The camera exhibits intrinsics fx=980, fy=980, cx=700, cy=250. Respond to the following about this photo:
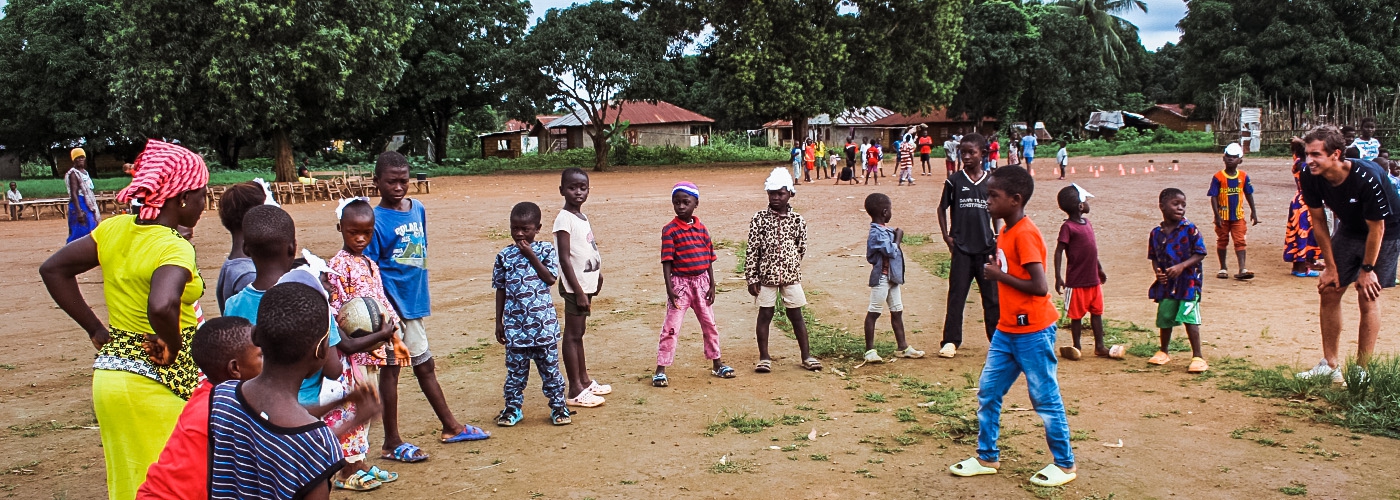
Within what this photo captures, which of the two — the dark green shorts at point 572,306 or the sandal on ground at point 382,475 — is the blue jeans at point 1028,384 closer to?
the dark green shorts at point 572,306

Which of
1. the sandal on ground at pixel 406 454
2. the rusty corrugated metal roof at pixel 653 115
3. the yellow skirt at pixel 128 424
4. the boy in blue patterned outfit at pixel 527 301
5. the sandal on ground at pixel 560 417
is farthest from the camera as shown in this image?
the rusty corrugated metal roof at pixel 653 115

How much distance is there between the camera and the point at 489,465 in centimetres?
506

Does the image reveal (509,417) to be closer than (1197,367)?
Yes

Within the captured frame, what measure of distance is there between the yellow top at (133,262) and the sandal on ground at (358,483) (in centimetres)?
151

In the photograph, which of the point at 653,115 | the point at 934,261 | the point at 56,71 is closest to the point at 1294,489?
the point at 934,261

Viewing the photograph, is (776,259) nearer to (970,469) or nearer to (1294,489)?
(970,469)

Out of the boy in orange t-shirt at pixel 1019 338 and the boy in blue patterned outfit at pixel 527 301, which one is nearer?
the boy in orange t-shirt at pixel 1019 338

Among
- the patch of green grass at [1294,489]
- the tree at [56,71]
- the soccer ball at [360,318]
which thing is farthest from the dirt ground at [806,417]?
the tree at [56,71]

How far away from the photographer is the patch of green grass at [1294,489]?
14.3 feet

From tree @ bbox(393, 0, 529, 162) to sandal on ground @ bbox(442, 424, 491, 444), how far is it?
119 feet

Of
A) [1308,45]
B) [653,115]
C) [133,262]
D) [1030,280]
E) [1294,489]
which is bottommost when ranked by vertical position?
[1294,489]

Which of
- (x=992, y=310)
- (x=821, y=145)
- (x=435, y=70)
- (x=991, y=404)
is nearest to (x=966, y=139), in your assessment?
(x=992, y=310)

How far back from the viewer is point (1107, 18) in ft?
202

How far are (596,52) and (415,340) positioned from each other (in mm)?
33007
